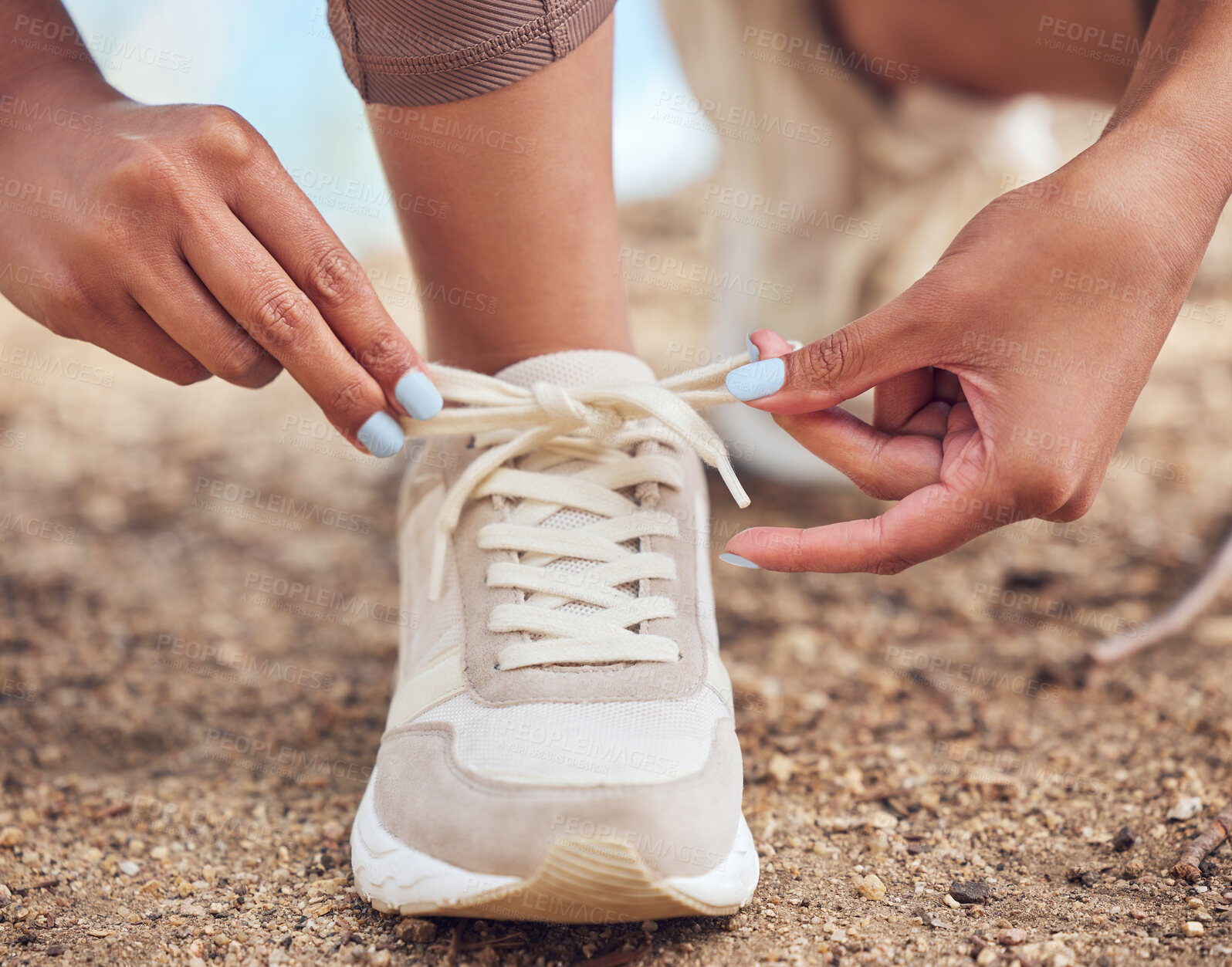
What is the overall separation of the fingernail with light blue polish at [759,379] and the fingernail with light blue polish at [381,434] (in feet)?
1.08

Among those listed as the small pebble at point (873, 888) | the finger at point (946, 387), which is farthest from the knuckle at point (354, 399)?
the small pebble at point (873, 888)

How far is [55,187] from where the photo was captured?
35.2 inches

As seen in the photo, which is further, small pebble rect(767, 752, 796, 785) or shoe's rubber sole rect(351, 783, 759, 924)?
small pebble rect(767, 752, 796, 785)

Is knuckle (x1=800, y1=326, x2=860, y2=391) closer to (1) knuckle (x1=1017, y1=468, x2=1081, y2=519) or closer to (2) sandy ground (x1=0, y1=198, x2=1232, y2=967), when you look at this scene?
(1) knuckle (x1=1017, y1=468, x2=1081, y2=519)

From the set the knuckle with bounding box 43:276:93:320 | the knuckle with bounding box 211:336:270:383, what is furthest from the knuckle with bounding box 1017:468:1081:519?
the knuckle with bounding box 43:276:93:320

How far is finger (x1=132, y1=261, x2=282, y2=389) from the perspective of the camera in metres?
0.87

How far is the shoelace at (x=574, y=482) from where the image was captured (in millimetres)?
916

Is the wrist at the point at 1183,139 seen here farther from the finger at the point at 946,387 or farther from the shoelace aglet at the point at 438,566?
the shoelace aglet at the point at 438,566

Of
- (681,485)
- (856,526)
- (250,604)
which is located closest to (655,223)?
(250,604)

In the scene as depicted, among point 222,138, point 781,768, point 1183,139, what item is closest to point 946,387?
point 1183,139

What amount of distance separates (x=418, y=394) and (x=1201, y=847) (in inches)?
33.6

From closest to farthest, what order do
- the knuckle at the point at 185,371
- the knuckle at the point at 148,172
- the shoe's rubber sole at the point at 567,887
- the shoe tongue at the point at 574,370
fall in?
1. the shoe's rubber sole at the point at 567,887
2. the knuckle at the point at 148,172
3. the knuckle at the point at 185,371
4. the shoe tongue at the point at 574,370

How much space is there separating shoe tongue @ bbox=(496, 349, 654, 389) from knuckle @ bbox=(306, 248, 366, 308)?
8.9 inches

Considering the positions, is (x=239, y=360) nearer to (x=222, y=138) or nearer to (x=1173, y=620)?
(x=222, y=138)
